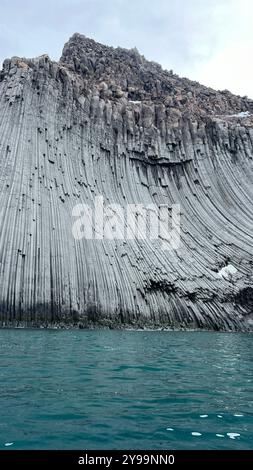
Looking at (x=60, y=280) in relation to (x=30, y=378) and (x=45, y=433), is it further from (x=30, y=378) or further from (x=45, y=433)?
(x=45, y=433)

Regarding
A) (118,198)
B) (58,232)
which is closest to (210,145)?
(118,198)

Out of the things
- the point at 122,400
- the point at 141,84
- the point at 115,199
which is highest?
Answer: the point at 141,84

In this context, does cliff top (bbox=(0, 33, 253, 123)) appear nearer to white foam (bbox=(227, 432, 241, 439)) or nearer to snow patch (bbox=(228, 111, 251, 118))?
snow patch (bbox=(228, 111, 251, 118))

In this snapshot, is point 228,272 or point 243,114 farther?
point 243,114

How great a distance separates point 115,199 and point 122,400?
37138 mm

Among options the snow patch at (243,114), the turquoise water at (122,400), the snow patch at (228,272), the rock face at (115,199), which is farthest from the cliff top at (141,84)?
the turquoise water at (122,400)

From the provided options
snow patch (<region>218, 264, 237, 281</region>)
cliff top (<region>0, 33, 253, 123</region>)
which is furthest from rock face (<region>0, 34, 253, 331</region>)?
cliff top (<region>0, 33, 253, 123</region>)

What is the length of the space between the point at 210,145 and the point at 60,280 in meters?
27.2

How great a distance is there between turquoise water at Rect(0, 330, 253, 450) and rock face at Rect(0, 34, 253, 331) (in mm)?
17488

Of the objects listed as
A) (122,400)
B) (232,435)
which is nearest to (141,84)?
(122,400)

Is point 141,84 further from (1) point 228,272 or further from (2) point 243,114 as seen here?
(1) point 228,272

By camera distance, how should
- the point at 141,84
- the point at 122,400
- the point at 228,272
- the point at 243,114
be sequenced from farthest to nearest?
the point at 141,84
the point at 243,114
the point at 228,272
the point at 122,400

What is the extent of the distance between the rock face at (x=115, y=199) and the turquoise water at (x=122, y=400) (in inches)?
689

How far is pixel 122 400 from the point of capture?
11188 millimetres
